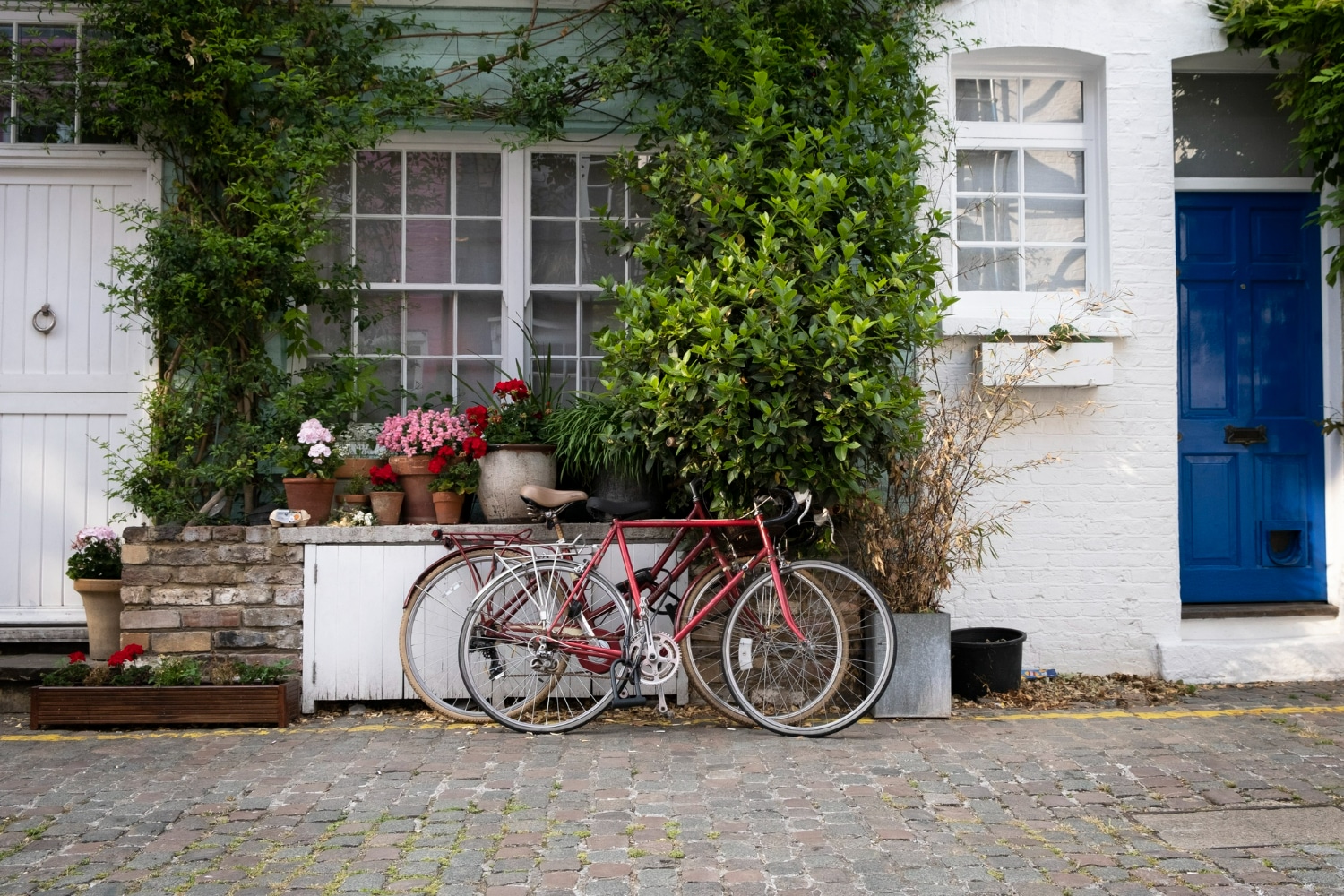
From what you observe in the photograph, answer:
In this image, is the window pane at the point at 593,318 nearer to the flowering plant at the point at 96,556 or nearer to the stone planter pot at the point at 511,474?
the stone planter pot at the point at 511,474

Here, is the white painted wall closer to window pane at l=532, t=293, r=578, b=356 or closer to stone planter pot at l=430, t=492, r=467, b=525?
window pane at l=532, t=293, r=578, b=356

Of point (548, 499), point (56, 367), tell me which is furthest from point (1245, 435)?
point (56, 367)

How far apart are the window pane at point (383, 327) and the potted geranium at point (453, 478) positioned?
1.10m

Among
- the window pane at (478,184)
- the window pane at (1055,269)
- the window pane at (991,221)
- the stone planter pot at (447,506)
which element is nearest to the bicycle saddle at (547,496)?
the stone planter pot at (447,506)

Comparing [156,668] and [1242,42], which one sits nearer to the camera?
[156,668]

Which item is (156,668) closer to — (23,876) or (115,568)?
(115,568)

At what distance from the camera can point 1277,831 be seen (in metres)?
4.18

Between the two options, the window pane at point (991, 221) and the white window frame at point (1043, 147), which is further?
the window pane at point (991, 221)

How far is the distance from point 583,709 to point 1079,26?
Answer: 15.4 ft

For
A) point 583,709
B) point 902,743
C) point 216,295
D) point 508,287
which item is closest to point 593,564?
point 583,709

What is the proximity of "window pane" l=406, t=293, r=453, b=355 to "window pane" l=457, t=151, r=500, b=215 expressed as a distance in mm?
546

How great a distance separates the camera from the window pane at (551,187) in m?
7.17

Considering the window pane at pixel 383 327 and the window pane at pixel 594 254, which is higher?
the window pane at pixel 594 254

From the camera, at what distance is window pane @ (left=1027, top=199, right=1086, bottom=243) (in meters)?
7.06
